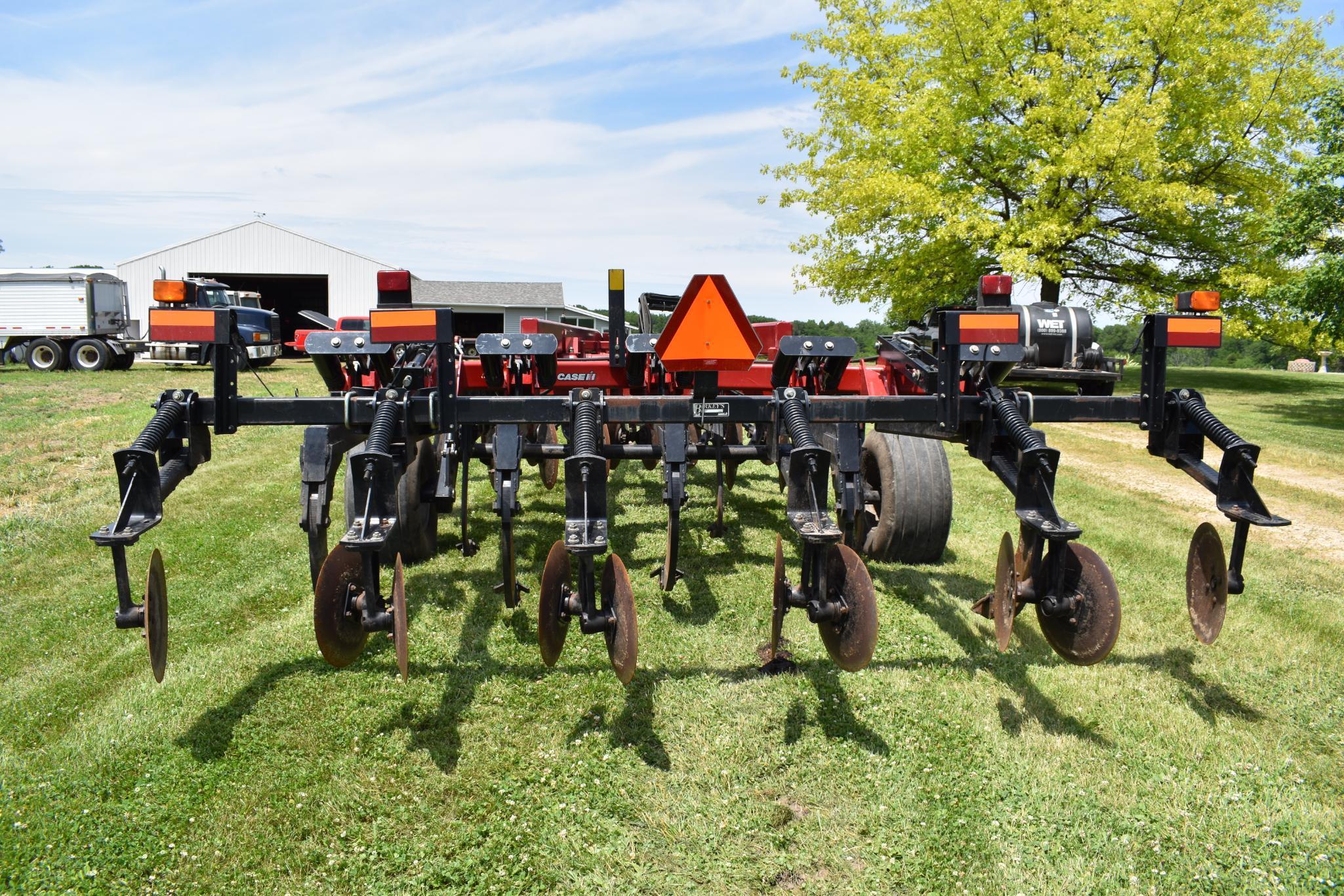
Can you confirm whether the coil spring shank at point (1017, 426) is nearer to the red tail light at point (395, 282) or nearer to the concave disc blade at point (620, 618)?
the concave disc blade at point (620, 618)

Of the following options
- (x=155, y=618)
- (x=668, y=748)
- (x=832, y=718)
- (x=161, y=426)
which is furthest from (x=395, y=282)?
(x=832, y=718)

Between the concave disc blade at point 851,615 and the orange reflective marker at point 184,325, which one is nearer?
the concave disc blade at point 851,615

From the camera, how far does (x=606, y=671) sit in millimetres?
3961

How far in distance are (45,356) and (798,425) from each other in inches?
1078

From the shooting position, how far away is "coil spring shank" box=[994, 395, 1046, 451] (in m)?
3.39

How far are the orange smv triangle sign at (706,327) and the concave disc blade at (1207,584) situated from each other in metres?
2.18

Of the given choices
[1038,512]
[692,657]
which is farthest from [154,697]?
[1038,512]

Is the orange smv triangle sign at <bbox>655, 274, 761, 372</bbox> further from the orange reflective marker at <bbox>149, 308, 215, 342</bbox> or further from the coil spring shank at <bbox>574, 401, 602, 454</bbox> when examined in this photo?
the orange reflective marker at <bbox>149, 308, 215, 342</bbox>

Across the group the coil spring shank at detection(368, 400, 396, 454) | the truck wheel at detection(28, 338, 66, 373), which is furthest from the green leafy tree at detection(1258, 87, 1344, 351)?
the truck wheel at detection(28, 338, 66, 373)

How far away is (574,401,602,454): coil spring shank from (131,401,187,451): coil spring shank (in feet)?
5.40

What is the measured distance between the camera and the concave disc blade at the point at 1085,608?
327 centimetres

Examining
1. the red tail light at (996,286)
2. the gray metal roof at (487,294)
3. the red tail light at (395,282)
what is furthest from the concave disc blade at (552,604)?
the gray metal roof at (487,294)

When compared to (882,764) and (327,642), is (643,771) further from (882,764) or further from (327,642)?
(327,642)

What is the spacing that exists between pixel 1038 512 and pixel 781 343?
1.41m
